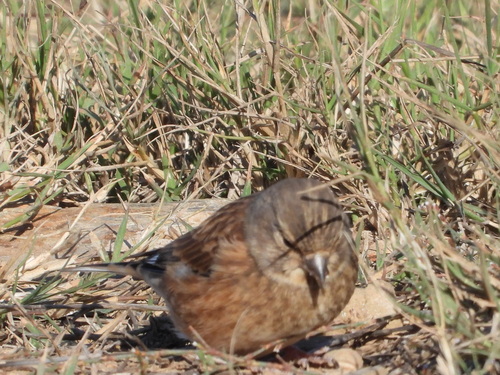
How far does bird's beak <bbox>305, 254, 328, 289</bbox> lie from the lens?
10.7ft

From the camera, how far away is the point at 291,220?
10.9 feet

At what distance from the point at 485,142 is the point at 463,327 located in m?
0.65

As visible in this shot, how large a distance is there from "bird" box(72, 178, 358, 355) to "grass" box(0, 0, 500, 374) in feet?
1.65

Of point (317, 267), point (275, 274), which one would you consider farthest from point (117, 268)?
point (317, 267)

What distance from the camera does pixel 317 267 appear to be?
328cm

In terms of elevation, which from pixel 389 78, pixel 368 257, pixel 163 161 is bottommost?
pixel 368 257

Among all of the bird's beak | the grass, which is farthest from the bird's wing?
the bird's beak

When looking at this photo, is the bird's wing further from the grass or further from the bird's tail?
the grass

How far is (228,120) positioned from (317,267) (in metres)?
1.86

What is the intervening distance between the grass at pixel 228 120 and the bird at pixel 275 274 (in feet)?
1.65

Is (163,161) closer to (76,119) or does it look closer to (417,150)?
(76,119)

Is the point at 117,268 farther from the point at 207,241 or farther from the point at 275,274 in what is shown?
the point at 275,274

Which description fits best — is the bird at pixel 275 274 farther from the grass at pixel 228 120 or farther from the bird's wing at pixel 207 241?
the grass at pixel 228 120

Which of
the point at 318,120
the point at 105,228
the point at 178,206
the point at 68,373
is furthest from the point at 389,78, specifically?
the point at 68,373
